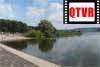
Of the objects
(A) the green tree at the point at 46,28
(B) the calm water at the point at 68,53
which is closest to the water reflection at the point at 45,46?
(B) the calm water at the point at 68,53

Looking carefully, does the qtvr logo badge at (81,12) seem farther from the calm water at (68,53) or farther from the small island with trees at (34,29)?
the small island with trees at (34,29)

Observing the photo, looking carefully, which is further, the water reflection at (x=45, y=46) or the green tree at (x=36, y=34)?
the green tree at (x=36, y=34)

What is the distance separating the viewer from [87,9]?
13617 millimetres

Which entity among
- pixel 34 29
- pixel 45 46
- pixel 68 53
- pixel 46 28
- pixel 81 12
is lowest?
pixel 34 29

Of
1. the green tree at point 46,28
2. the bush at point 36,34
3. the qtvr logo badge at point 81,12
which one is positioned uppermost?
the qtvr logo badge at point 81,12

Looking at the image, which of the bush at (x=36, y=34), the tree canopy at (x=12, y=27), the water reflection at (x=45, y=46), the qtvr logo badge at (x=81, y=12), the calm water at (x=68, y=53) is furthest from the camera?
the tree canopy at (x=12, y=27)

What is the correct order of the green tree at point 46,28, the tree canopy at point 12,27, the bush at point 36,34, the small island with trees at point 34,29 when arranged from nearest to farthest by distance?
1. the bush at point 36,34
2. the green tree at point 46,28
3. the small island with trees at point 34,29
4. the tree canopy at point 12,27

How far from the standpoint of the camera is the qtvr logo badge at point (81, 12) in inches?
525

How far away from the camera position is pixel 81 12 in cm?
1327

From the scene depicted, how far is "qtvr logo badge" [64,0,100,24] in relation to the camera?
1334 centimetres

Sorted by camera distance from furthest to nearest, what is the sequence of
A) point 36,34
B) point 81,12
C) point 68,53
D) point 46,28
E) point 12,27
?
point 12,27
point 46,28
point 36,34
point 68,53
point 81,12

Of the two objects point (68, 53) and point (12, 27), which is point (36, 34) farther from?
point (68, 53)

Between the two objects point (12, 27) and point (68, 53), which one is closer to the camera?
point (68, 53)

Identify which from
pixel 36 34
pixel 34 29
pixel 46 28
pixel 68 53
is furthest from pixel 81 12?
pixel 34 29
